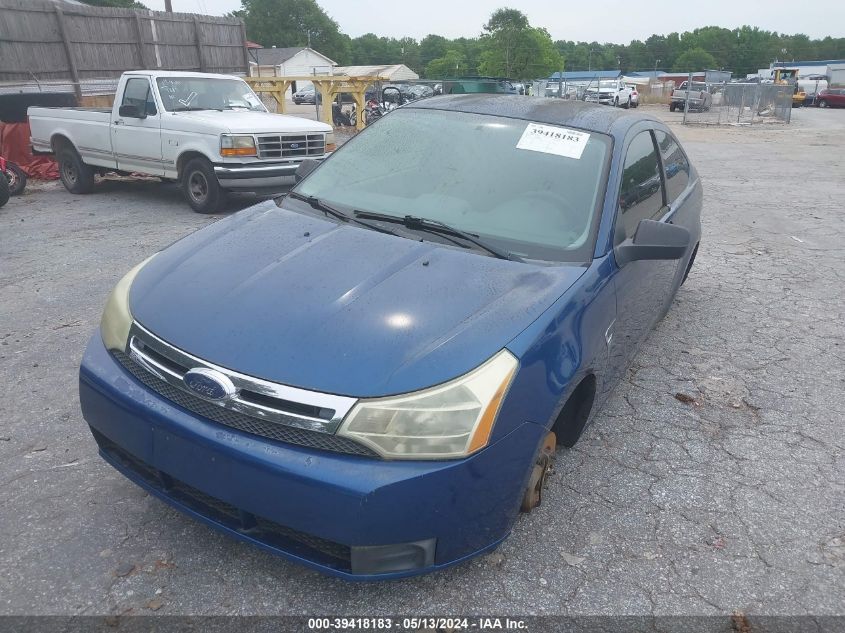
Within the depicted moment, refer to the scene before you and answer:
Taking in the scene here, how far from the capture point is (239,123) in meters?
8.10

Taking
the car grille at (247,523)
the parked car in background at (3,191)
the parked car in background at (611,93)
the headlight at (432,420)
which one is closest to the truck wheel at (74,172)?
the parked car in background at (3,191)

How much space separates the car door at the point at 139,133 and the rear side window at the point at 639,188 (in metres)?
6.84

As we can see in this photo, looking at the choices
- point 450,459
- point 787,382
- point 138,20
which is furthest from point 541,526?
point 138,20

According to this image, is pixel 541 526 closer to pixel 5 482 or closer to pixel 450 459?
pixel 450 459

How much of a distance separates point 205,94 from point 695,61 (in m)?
107

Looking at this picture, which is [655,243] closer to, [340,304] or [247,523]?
[340,304]

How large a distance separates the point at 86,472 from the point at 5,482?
326 millimetres

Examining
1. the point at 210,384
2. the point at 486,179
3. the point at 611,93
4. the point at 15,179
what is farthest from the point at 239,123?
the point at 611,93

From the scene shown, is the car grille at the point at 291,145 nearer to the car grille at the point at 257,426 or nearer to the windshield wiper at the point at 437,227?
the windshield wiper at the point at 437,227

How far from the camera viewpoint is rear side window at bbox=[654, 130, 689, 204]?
3980mm

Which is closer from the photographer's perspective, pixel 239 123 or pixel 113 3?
pixel 239 123

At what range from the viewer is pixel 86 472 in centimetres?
287

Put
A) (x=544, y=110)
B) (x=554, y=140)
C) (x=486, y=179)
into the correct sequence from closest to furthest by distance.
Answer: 1. (x=486, y=179)
2. (x=554, y=140)
3. (x=544, y=110)

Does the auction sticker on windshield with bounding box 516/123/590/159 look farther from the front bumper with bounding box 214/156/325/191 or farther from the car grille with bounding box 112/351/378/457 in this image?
the front bumper with bounding box 214/156/325/191
